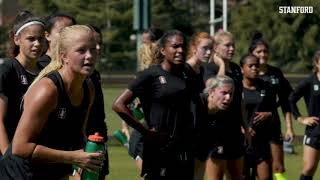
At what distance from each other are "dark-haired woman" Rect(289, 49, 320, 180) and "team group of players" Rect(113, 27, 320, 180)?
13mm

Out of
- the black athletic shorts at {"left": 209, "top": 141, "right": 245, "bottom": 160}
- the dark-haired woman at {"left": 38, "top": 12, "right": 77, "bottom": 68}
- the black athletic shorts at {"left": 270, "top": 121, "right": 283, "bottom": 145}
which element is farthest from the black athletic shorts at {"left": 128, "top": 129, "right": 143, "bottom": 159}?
the black athletic shorts at {"left": 270, "top": 121, "right": 283, "bottom": 145}

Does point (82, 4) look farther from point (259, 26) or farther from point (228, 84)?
point (228, 84)

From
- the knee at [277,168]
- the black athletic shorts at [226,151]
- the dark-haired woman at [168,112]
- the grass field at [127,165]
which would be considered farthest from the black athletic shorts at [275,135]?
the dark-haired woman at [168,112]

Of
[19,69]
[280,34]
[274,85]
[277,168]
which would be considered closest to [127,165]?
[277,168]

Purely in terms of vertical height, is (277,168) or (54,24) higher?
(54,24)

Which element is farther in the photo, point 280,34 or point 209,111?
point 280,34

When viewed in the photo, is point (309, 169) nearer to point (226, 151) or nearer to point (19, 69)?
point (226, 151)

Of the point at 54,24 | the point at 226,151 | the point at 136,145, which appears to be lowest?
the point at 226,151

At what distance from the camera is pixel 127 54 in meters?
68.3

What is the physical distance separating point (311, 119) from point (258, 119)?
0.92m

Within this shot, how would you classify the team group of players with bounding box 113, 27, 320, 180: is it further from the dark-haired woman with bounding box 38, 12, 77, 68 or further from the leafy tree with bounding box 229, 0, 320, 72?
the leafy tree with bounding box 229, 0, 320, 72

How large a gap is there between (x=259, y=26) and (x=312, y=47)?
11.5ft

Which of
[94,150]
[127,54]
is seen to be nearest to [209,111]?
[94,150]

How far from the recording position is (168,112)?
9406 mm
